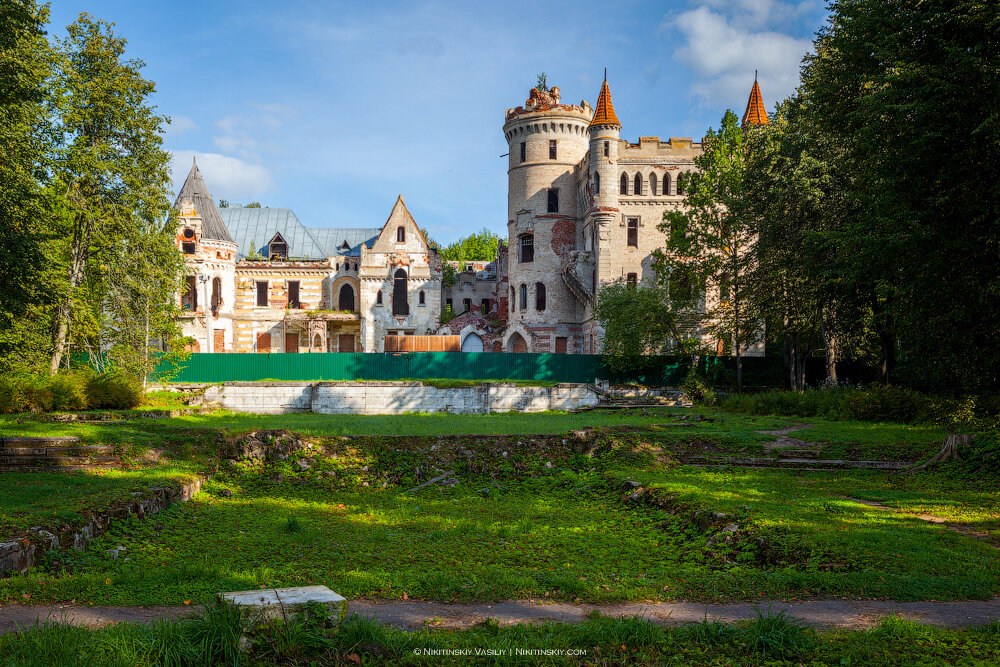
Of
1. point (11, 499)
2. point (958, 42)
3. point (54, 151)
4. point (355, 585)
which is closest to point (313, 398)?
point (54, 151)

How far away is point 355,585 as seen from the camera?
7.30 metres

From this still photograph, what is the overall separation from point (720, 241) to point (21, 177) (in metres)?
30.6

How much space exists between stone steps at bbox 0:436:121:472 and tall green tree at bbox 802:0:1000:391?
19.0 m

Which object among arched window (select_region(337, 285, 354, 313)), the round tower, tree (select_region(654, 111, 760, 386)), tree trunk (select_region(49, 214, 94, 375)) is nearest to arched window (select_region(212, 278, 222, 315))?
arched window (select_region(337, 285, 354, 313))

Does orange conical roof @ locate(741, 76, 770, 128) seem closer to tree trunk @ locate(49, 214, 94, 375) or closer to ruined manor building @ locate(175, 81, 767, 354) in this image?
ruined manor building @ locate(175, 81, 767, 354)

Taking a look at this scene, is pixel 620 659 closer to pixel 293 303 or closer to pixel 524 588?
pixel 524 588

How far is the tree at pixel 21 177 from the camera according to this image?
1434 centimetres

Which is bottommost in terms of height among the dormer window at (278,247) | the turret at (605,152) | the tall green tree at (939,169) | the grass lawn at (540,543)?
the grass lawn at (540,543)

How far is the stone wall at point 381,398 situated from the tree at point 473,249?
4920 cm

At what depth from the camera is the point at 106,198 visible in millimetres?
25750

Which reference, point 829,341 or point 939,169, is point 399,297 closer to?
point 829,341

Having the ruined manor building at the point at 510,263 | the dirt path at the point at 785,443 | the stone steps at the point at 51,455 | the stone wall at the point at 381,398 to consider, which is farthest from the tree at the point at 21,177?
the ruined manor building at the point at 510,263

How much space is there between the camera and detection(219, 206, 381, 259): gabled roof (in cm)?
5612

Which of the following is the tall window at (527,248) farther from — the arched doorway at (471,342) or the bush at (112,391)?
the bush at (112,391)
